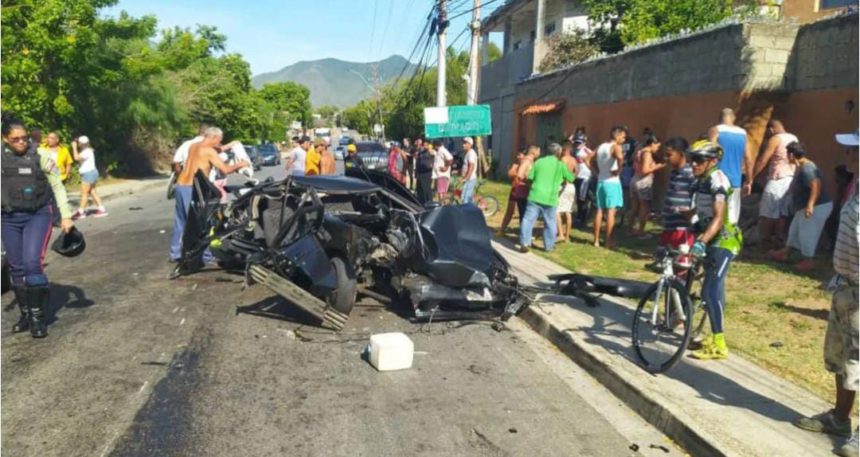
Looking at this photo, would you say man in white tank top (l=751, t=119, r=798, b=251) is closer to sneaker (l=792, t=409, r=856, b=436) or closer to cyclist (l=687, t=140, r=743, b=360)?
cyclist (l=687, t=140, r=743, b=360)

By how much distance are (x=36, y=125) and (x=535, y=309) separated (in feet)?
60.1

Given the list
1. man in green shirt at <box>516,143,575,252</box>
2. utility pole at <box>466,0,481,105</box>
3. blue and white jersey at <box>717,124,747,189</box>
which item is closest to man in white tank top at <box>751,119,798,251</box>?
blue and white jersey at <box>717,124,747,189</box>

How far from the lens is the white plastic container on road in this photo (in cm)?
559

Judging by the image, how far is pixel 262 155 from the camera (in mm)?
46594

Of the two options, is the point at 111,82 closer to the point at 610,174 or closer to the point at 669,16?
the point at 669,16

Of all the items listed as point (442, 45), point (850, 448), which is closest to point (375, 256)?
point (850, 448)

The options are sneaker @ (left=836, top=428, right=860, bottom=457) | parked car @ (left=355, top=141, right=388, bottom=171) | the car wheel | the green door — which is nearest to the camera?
sneaker @ (left=836, top=428, right=860, bottom=457)

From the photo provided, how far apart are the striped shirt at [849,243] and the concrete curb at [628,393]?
3.96ft

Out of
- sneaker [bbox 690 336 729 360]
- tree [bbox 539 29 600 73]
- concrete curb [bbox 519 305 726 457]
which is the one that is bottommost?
concrete curb [bbox 519 305 726 457]

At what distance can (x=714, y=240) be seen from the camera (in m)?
5.64

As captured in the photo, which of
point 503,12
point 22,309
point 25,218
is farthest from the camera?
point 503,12

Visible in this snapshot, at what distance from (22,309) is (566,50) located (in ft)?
68.3

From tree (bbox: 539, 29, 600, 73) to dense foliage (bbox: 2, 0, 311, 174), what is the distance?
1441 centimetres

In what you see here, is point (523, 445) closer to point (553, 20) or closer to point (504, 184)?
point (504, 184)
